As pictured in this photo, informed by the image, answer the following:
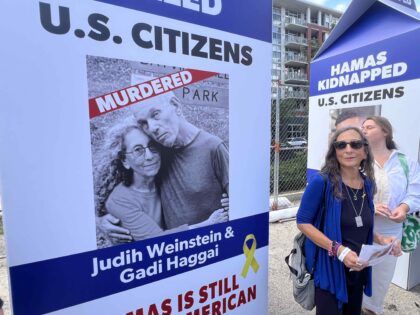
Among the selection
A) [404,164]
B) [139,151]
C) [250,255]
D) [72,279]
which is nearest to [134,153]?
[139,151]

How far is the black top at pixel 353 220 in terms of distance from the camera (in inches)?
Result: 72.4

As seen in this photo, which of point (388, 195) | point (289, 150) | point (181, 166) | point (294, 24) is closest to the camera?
point (181, 166)

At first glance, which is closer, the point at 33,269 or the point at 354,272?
the point at 33,269

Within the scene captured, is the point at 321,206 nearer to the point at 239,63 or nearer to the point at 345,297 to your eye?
the point at 345,297

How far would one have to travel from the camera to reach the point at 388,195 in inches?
96.2

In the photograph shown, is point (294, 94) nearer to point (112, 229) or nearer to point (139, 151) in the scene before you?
point (139, 151)

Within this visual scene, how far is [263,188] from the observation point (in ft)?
6.28

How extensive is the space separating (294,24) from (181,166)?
40642 millimetres

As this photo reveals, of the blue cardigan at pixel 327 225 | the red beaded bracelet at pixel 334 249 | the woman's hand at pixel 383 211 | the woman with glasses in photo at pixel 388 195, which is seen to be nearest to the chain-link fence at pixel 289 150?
the woman with glasses in photo at pixel 388 195

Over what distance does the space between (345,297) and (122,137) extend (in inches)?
67.2

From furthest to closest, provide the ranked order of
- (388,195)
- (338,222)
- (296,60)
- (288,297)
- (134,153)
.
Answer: (296,60) < (288,297) < (388,195) < (338,222) < (134,153)

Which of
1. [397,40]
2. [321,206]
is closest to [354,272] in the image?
[321,206]

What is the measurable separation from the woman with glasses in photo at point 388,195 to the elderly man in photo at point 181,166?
159cm

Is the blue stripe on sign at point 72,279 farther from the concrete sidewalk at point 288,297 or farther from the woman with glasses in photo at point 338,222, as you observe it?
the concrete sidewalk at point 288,297
